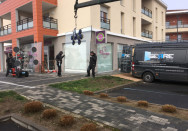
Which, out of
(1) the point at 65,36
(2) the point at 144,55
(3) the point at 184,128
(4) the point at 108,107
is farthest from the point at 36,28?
(3) the point at 184,128

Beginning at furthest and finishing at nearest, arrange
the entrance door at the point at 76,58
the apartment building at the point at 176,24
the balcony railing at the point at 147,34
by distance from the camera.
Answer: the apartment building at the point at 176,24 → the balcony railing at the point at 147,34 → the entrance door at the point at 76,58

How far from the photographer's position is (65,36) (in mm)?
15461

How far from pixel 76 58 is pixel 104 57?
279 cm

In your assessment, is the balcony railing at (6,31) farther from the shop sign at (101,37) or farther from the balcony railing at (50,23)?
the shop sign at (101,37)

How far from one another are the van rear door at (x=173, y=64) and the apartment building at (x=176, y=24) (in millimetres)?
29386

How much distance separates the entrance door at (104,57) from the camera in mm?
14344

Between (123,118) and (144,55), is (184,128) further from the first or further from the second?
(144,55)

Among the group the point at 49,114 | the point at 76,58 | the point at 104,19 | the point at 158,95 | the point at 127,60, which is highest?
the point at 104,19

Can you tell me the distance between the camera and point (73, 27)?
14.6 m

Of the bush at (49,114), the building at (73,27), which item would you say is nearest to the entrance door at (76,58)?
the building at (73,27)

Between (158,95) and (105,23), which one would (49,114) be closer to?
(158,95)

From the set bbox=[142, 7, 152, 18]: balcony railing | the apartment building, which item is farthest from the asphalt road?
the apartment building

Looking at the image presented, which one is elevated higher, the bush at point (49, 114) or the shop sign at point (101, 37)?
the shop sign at point (101, 37)

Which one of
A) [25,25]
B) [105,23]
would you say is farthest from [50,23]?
[105,23]
